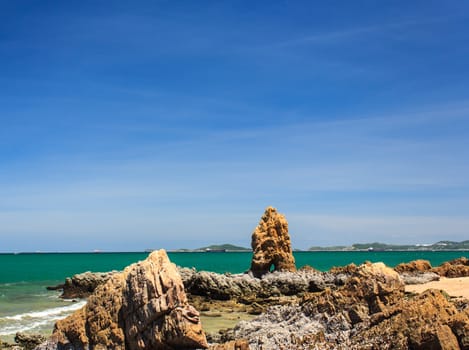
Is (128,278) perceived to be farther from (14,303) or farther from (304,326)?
(14,303)

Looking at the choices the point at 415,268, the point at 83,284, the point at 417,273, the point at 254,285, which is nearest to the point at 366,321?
the point at 254,285

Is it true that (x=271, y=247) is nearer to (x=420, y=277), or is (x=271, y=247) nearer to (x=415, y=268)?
(x=420, y=277)

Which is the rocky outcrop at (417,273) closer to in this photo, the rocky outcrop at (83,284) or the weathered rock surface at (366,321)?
the rocky outcrop at (83,284)

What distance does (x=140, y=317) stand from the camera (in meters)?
11.6

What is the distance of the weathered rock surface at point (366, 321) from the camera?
407 inches

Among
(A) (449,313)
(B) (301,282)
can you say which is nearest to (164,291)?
(A) (449,313)

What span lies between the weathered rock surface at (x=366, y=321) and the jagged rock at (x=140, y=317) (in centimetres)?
168

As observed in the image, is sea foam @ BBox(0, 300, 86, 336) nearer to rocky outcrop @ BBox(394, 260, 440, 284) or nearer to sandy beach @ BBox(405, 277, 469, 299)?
sandy beach @ BBox(405, 277, 469, 299)

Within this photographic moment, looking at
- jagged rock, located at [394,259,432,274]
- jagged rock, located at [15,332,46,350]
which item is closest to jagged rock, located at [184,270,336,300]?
jagged rock, located at [394,259,432,274]

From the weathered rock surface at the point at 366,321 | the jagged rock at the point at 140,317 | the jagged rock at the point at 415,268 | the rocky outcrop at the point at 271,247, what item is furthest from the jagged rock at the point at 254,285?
the jagged rock at the point at 140,317

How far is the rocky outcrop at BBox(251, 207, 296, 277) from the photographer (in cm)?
4034

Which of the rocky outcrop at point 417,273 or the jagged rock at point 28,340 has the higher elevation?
the rocky outcrop at point 417,273

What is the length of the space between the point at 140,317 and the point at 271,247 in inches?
1174

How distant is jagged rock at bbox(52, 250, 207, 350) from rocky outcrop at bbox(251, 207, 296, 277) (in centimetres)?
2811
